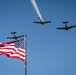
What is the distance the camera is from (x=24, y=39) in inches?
1056

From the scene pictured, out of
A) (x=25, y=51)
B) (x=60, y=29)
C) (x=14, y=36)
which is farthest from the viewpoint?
(x=14, y=36)

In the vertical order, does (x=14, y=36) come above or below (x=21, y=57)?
above

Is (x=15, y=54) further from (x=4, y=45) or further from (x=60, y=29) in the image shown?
(x=60, y=29)

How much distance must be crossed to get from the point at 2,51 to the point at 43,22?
4726 cm

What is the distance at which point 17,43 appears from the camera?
27609 mm

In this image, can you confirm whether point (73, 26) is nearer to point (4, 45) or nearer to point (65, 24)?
point (65, 24)

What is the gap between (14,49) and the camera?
27703 mm

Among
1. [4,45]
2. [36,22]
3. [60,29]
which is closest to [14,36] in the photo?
[36,22]

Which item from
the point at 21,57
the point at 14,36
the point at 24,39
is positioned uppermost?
the point at 14,36

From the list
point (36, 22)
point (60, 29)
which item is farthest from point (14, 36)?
point (60, 29)

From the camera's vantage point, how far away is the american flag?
→ 27.3 meters

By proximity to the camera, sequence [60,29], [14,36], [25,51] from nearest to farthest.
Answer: [25,51] < [60,29] < [14,36]

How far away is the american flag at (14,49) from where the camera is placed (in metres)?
27.3

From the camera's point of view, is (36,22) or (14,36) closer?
(36,22)
